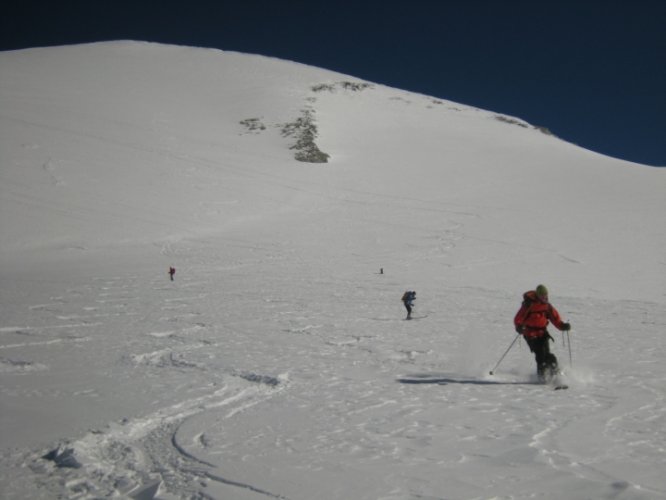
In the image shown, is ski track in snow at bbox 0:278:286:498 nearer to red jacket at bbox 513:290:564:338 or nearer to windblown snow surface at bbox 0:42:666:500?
windblown snow surface at bbox 0:42:666:500

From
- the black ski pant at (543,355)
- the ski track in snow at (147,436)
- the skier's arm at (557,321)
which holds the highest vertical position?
the skier's arm at (557,321)

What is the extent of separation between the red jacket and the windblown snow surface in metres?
0.82

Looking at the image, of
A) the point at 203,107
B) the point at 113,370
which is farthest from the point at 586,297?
the point at 203,107

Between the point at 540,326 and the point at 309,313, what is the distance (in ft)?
25.8

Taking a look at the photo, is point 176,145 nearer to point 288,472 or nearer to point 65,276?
point 65,276

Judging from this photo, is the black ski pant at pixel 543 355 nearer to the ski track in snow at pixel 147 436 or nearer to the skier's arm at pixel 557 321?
the skier's arm at pixel 557 321

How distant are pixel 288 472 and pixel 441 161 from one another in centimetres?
5018

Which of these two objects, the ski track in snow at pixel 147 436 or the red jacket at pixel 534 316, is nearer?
the ski track in snow at pixel 147 436

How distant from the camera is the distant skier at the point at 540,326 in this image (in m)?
7.40

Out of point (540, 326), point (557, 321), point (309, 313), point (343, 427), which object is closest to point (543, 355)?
point (540, 326)

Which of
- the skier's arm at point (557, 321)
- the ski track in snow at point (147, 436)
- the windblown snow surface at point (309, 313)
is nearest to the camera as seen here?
the ski track in snow at point (147, 436)

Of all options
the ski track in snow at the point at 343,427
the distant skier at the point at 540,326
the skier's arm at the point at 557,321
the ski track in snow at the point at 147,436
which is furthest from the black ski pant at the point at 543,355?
the ski track in snow at the point at 147,436

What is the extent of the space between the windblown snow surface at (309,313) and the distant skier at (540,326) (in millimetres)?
420

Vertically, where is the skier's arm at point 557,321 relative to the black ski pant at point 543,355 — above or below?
above
